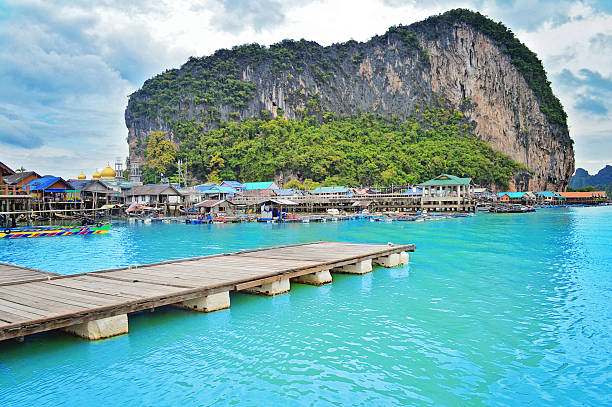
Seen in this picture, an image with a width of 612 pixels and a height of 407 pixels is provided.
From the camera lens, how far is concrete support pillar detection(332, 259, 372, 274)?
19781 millimetres

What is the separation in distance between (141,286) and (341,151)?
367 ft

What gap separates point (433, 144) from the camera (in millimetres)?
144125

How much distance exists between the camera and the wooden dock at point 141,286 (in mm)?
10065

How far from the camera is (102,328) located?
10.6 meters

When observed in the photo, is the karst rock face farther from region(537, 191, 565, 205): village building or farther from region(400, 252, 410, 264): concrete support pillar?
region(400, 252, 410, 264): concrete support pillar

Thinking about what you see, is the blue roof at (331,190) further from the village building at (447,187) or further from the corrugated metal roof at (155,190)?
the corrugated metal roof at (155,190)

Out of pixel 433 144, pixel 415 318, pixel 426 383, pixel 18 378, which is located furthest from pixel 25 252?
pixel 433 144

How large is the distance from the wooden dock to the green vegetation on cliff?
3614 inches

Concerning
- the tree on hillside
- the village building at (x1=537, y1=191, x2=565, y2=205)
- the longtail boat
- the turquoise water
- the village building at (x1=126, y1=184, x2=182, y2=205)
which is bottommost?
the turquoise water

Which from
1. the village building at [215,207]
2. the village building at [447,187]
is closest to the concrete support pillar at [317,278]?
the village building at [215,207]

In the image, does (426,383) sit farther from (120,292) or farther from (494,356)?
(120,292)

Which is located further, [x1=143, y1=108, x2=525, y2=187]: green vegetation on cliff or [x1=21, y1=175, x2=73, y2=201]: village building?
[x1=143, y1=108, x2=525, y2=187]: green vegetation on cliff

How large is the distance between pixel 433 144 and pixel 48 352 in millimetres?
144613

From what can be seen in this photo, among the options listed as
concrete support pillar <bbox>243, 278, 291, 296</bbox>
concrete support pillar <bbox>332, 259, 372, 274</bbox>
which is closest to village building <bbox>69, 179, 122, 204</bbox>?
concrete support pillar <bbox>332, 259, 372, 274</bbox>
